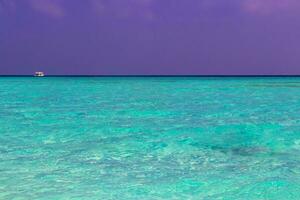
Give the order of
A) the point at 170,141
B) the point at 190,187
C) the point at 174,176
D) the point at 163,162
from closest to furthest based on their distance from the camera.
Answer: the point at 190,187, the point at 174,176, the point at 163,162, the point at 170,141

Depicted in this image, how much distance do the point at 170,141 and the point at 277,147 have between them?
3073 mm

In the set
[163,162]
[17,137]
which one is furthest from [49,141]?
[163,162]

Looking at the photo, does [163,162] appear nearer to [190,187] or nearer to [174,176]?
[174,176]

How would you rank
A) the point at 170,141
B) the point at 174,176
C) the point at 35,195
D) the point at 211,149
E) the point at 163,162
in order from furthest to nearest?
the point at 170,141, the point at 211,149, the point at 163,162, the point at 174,176, the point at 35,195

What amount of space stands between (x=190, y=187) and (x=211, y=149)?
12.2 feet

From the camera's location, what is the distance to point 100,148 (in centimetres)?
1167

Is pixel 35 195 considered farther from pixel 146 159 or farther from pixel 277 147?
pixel 277 147

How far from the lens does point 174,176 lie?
8758 mm

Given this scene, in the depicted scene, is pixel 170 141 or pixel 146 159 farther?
pixel 170 141

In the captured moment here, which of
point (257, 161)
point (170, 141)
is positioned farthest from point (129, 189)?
point (170, 141)

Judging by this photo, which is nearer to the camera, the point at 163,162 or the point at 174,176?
the point at 174,176

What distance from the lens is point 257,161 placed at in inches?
402

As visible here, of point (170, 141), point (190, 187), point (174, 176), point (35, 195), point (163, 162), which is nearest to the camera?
point (35, 195)

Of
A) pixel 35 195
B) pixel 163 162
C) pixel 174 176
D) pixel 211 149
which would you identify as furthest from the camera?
pixel 211 149
